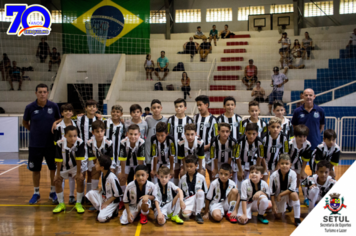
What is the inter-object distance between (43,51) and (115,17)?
11.7 ft

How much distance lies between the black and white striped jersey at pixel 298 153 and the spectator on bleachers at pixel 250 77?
733 cm

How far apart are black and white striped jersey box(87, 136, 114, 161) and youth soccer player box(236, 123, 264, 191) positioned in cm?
195

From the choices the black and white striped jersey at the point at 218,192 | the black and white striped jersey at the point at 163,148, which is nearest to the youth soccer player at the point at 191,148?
the black and white striped jersey at the point at 163,148

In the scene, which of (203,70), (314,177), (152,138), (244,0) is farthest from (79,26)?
(314,177)

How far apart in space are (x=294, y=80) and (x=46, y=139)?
385 inches

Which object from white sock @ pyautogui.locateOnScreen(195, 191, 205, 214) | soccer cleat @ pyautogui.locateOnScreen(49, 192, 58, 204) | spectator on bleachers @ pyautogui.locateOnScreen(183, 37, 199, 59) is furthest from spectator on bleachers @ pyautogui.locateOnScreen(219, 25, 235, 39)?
soccer cleat @ pyautogui.locateOnScreen(49, 192, 58, 204)

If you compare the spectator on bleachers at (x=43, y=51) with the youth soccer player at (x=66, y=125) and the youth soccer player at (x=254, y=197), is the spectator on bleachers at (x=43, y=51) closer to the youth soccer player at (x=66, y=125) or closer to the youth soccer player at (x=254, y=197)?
the youth soccer player at (x=66, y=125)

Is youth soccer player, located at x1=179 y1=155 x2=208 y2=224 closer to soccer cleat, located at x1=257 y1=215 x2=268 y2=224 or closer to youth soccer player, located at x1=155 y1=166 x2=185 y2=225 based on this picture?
youth soccer player, located at x1=155 y1=166 x2=185 y2=225

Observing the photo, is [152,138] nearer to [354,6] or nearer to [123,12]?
[123,12]

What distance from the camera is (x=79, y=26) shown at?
1289cm

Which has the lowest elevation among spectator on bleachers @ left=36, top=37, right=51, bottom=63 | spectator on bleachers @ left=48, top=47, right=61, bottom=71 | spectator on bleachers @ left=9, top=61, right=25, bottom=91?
spectator on bleachers @ left=9, top=61, right=25, bottom=91

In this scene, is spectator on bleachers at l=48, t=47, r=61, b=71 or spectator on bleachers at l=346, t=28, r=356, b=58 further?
spectator on bleachers at l=48, t=47, r=61, b=71

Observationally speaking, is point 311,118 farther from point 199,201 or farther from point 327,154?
point 199,201

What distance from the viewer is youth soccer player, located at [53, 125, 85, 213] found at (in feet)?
14.4
